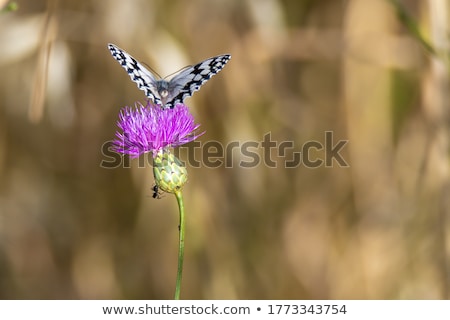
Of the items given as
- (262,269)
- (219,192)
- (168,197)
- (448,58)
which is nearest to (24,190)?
(168,197)

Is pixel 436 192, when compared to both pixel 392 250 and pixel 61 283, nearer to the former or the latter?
pixel 392 250

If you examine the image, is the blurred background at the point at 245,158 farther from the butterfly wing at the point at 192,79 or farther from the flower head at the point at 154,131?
the flower head at the point at 154,131

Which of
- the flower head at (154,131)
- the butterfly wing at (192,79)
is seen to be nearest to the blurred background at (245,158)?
the butterfly wing at (192,79)

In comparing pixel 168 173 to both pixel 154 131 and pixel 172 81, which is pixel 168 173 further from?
pixel 172 81

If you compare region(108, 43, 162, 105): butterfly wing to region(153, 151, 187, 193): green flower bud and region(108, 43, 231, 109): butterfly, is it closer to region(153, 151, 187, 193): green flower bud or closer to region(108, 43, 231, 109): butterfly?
region(108, 43, 231, 109): butterfly

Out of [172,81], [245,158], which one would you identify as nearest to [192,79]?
[172,81]

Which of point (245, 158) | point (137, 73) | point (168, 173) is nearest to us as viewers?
point (168, 173)

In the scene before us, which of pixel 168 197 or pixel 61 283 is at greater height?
pixel 168 197
